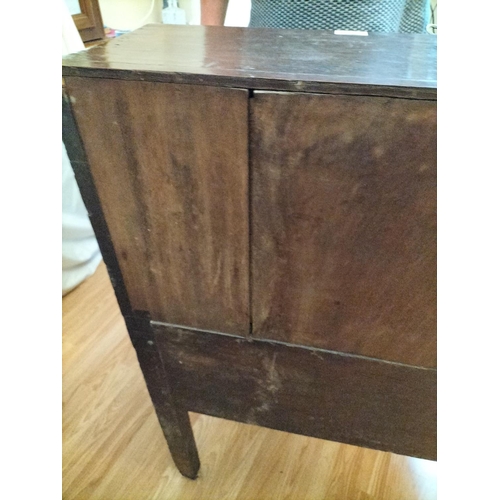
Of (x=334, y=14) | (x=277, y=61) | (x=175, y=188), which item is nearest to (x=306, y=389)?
(x=175, y=188)

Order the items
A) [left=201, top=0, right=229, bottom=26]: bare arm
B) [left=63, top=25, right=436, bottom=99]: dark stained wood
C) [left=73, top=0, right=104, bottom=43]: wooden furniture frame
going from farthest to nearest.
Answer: [left=73, top=0, right=104, bottom=43]: wooden furniture frame < [left=201, top=0, right=229, bottom=26]: bare arm < [left=63, top=25, right=436, bottom=99]: dark stained wood

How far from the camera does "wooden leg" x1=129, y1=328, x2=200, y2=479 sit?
77cm

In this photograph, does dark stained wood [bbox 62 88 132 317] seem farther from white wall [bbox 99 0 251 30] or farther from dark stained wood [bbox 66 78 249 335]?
white wall [bbox 99 0 251 30]

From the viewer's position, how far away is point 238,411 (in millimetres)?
826

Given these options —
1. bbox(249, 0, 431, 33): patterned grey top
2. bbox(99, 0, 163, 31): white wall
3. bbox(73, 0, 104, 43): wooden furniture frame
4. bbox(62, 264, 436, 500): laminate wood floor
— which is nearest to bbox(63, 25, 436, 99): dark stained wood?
bbox(249, 0, 431, 33): patterned grey top

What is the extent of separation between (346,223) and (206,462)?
75cm

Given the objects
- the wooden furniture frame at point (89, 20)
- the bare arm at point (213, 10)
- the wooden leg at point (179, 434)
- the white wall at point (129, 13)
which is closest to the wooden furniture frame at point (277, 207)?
the wooden leg at point (179, 434)

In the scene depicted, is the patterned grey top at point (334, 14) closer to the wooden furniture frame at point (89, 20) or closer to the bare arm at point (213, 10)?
the bare arm at point (213, 10)

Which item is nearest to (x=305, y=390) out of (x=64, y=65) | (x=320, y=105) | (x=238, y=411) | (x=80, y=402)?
(x=238, y=411)

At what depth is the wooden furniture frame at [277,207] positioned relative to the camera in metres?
0.48

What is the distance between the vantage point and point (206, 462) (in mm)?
1050

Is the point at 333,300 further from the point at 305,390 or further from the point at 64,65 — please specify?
the point at 64,65

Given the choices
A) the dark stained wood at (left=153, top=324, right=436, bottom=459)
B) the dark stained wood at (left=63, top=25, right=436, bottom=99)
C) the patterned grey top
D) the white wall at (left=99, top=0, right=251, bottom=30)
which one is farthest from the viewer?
the white wall at (left=99, top=0, right=251, bottom=30)

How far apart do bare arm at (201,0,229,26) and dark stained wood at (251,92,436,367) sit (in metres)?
0.60
